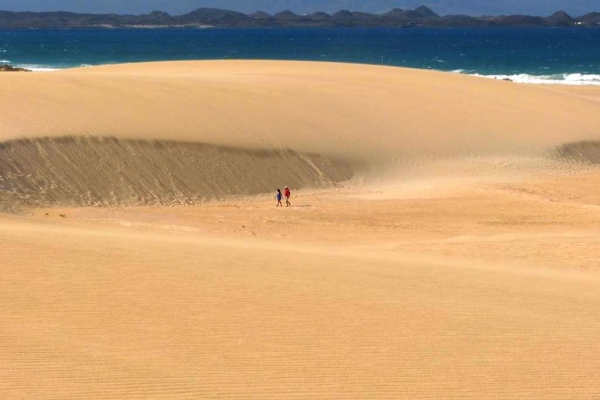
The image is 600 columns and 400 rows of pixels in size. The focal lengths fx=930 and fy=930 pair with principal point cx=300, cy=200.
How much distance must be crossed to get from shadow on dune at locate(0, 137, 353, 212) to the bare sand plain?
0.05 metres

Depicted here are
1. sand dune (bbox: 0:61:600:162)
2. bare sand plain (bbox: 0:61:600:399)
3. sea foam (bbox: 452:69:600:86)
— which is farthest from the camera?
sea foam (bbox: 452:69:600:86)

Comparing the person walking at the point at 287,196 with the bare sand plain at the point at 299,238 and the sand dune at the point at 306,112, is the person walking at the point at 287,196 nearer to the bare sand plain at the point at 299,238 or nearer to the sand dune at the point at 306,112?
the bare sand plain at the point at 299,238

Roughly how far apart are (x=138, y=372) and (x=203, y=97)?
810 inches

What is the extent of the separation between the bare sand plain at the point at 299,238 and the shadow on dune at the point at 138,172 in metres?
0.05

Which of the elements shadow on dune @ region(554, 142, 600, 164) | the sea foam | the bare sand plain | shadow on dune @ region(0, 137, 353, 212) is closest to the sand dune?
the bare sand plain

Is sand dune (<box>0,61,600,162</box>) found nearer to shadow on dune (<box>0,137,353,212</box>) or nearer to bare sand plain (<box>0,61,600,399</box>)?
bare sand plain (<box>0,61,600,399</box>)

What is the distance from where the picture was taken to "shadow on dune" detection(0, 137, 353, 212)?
1953 cm

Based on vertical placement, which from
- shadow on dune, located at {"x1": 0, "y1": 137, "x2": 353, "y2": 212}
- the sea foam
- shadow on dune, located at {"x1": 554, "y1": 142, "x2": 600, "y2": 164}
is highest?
shadow on dune, located at {"x1": 0, "y1": 137, "x2": 353, "y2": 212}

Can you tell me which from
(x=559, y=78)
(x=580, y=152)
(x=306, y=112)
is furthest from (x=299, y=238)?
(x=559, y=78)

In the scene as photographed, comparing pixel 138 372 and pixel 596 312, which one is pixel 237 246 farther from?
pixel 138 372

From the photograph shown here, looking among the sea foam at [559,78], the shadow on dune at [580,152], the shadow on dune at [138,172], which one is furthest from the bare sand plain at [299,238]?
the sea foam at [559,78]

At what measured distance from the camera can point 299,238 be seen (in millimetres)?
17406

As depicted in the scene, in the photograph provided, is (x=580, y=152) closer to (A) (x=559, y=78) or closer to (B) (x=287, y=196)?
(B) (x=287, y=196)

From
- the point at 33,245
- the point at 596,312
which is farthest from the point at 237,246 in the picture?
the point at 596,312
